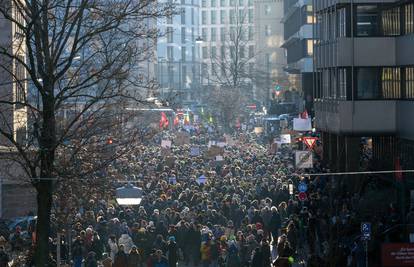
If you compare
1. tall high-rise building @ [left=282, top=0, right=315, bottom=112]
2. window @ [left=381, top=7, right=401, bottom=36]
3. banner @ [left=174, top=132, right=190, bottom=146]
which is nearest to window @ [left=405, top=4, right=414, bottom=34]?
window @ [left=381, top=7, right=401, bottom=36]

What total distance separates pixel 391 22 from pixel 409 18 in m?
1.74

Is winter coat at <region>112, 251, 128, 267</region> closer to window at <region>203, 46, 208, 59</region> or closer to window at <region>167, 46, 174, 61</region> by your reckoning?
window at <region>167, 46, 174, 61</region>

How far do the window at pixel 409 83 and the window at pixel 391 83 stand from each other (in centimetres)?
58

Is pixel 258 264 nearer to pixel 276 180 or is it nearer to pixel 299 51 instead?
pixel 276 180

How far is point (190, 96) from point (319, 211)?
130 metres

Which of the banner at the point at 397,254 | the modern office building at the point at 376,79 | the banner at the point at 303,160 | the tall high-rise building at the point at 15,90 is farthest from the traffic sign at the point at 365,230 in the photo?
the modern office building at the point at 376,79

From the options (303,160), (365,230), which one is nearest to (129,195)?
(303,160)

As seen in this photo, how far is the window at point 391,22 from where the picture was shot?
120 feet

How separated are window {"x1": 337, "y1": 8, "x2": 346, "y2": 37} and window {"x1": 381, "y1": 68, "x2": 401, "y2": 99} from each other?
2.22m

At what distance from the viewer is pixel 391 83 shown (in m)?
36.9

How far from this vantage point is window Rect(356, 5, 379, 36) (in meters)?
37.3

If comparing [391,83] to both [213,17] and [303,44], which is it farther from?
[213,17]

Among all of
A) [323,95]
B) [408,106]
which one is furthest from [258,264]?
[323,95]

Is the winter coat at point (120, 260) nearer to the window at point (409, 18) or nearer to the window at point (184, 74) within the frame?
the window at point (409, 18)
